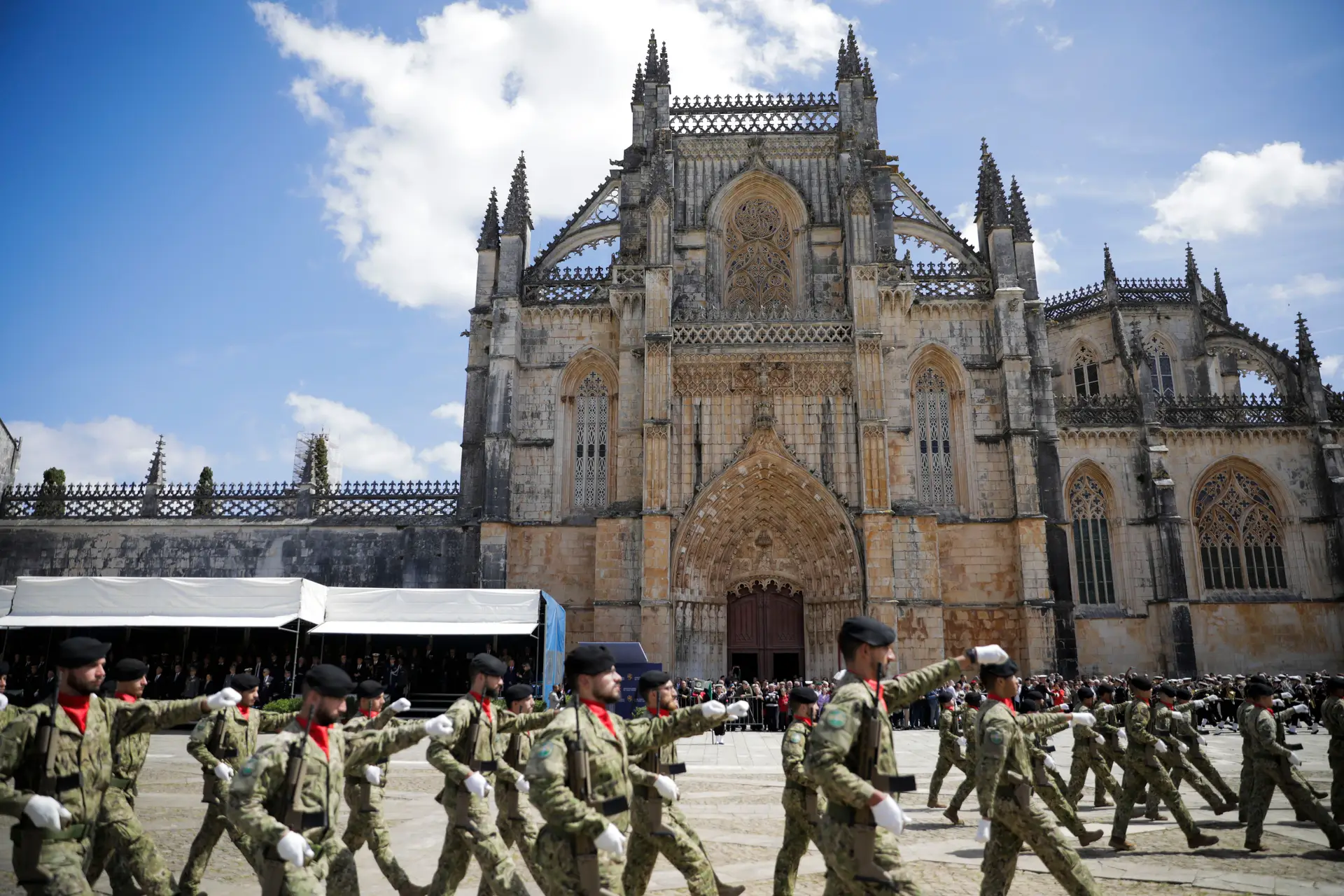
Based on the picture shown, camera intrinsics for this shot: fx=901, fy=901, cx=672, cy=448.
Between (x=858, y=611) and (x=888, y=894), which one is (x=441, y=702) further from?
(x=888, y=894)

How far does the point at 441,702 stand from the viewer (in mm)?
22906

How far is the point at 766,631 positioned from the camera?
25.7 m

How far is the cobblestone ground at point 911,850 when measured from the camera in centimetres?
750

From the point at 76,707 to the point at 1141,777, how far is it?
9.30 meters

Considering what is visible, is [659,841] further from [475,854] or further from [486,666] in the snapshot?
[486,666]

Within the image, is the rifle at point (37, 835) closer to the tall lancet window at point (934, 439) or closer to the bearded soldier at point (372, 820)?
the bearded soldier at point (372, 820)

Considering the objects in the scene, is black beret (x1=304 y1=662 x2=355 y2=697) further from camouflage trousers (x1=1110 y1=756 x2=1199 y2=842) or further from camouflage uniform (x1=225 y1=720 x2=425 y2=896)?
camouflage trousers (x1=1110 y1=756 x2=1199 y2=842)

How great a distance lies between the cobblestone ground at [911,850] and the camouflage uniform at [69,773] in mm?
1561

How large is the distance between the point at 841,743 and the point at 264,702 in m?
20.2

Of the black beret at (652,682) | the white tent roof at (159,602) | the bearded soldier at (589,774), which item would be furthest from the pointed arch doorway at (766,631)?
the bearded soldier at (589,774)

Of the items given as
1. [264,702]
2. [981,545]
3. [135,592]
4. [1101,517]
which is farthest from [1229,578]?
[135,592]

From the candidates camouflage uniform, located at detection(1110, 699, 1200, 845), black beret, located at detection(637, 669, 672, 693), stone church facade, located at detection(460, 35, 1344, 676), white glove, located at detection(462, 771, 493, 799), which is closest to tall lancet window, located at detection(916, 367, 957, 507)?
stone church facade, located at detection(460, 35, 1344, 676)

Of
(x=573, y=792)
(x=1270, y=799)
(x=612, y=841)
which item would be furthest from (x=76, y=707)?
(x=1270, y=799)

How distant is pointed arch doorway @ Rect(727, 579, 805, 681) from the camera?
83.6 ft
